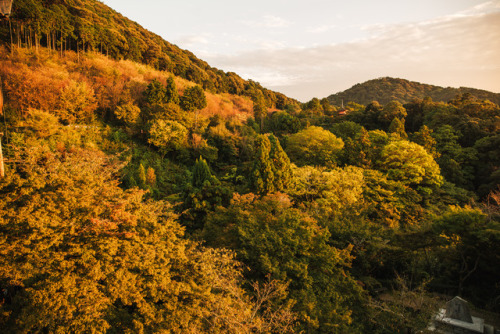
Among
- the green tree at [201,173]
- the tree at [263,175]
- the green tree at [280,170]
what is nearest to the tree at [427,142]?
the green tree at [280,170]

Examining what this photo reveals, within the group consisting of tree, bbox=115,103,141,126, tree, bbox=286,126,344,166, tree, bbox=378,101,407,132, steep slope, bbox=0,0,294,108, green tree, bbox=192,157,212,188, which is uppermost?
steep slope, bbox=0,0,294,108

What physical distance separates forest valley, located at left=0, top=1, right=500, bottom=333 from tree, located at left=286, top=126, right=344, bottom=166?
185mm

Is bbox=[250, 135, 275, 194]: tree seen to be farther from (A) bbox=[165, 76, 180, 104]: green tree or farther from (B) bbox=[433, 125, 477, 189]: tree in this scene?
(B) bbox=[433, 125, 477, 189]: tree

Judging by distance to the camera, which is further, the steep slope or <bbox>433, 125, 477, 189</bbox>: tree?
the steep slope

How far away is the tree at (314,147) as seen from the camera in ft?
74.0

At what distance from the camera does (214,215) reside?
1226cm

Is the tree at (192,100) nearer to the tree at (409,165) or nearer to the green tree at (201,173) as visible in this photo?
the green tree at (201,173)

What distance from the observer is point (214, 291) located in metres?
7.82

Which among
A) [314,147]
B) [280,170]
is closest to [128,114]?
[280,170]

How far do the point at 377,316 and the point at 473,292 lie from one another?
673cm

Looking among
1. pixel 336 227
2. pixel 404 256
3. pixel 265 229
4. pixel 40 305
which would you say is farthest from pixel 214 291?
pixel 404 256

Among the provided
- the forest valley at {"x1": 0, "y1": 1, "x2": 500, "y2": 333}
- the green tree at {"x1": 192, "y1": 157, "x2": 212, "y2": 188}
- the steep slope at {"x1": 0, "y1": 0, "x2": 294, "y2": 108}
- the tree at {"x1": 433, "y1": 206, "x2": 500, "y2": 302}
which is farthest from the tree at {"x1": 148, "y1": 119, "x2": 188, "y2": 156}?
the tree at {"x1": 433, "y1": 206, "x2": 500, "y2": 302}

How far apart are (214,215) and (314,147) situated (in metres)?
14.5

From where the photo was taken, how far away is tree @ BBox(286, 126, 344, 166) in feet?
74.0
